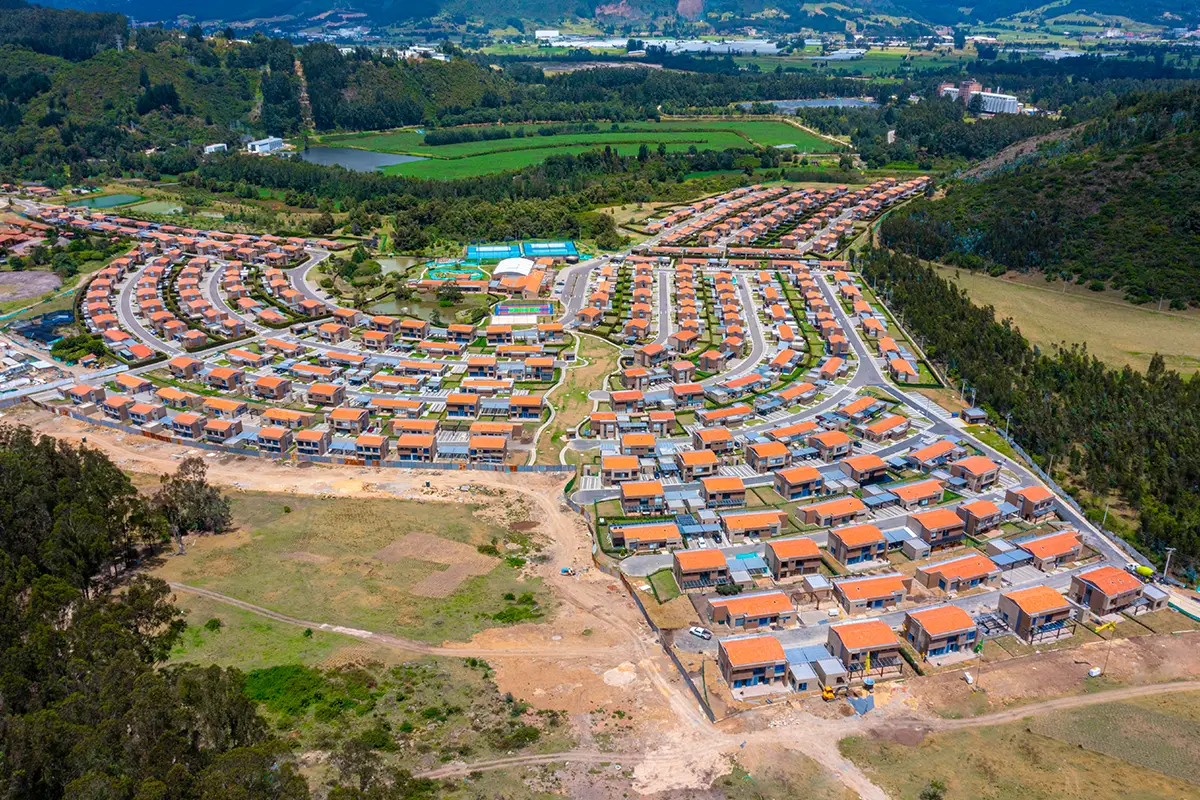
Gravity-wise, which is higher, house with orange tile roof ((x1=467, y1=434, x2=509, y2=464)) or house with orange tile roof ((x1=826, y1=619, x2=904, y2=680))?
house with orange tile roof ((x1=467, y1=434, x2=509, y2=464))

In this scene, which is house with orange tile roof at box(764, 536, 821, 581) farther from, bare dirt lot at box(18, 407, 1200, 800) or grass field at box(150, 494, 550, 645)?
grass field at box(150, 494, 550, 645)

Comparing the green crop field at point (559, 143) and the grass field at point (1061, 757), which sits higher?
the green crop field at point (559, 143)


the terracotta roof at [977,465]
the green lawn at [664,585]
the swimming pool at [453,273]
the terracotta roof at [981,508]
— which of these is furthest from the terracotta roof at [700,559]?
the swimming pool at [453,273]

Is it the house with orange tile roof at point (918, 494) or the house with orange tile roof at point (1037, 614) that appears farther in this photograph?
the house with orange tile roof at point (918, 494)

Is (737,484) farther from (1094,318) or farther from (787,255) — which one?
(787,255)

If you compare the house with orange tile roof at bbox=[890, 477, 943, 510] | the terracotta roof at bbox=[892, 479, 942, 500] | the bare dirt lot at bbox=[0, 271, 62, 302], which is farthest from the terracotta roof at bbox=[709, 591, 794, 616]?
the bare dirt lot at bbox=[0, 271, 62, 302]

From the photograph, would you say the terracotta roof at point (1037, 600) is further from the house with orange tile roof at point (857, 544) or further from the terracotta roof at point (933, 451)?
the terracotta roof at point (933, 451)

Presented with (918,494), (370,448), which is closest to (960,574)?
(918,494)

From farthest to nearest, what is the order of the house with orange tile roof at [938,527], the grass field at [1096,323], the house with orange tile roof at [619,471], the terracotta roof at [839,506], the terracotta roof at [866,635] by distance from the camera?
1. the grass field at [1096,323]
2. the house with orange tile roof at [619,471]
3. the terracotta roof at [839,506]
4. the house with orange tile roof at [938,527]
5. the terracotta roof at [866,635]
